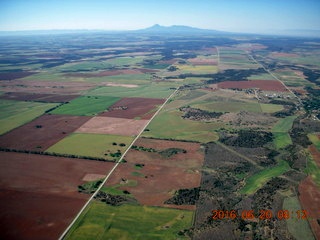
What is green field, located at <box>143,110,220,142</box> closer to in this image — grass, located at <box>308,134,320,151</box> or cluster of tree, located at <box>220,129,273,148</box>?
cluster of tree, located at <box>220,129,273,148</box>

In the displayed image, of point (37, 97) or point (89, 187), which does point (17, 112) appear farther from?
point (89, 187)

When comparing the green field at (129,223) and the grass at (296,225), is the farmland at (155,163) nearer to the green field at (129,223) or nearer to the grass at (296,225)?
the green field at (129,223)

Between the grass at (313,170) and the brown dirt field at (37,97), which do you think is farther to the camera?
the brown dirt field at (37,97)

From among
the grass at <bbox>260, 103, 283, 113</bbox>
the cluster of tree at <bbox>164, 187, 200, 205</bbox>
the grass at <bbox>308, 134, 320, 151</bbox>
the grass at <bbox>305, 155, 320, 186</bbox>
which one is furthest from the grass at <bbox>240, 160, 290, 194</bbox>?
the grass at <bbox>260, 103, 283, 113</bbox>

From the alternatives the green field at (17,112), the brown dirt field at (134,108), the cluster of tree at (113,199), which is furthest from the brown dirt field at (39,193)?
the brown dirt field at (134,108)

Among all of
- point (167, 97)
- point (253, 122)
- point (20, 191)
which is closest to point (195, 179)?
point (20, 191)

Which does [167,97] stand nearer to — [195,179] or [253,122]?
[253,122]
